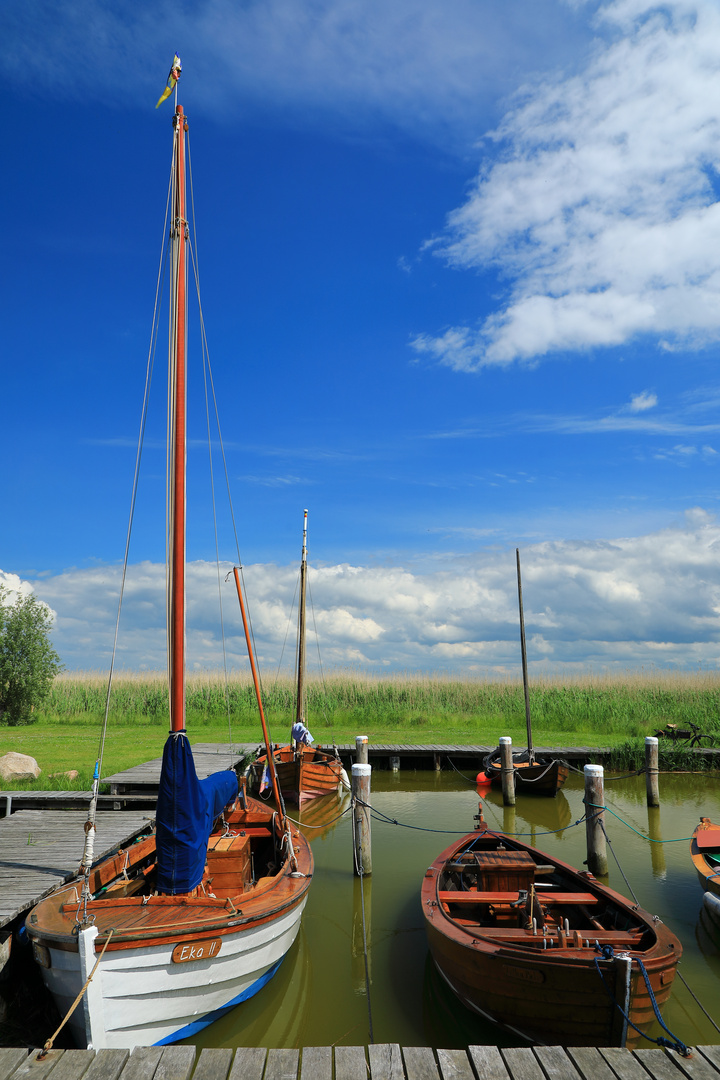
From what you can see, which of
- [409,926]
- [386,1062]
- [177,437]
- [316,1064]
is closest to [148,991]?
[316,1064]

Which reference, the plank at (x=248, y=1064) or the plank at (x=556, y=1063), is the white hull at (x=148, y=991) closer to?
the plank at (x=248, y=1064)

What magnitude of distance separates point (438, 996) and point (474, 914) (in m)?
0.91

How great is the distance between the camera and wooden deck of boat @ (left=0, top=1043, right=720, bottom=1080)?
4.30 metres

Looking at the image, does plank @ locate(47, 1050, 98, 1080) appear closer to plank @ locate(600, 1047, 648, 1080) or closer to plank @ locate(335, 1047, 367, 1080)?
plank @ locate(335, 1047, 367, 1080)

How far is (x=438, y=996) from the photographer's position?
6.75m

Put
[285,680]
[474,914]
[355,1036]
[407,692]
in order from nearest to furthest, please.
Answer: [355,1036], [474,914], [407,692], [285,680]

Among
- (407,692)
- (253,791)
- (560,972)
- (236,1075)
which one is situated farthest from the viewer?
Answer: (407,692)

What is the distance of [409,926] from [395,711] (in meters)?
17.8

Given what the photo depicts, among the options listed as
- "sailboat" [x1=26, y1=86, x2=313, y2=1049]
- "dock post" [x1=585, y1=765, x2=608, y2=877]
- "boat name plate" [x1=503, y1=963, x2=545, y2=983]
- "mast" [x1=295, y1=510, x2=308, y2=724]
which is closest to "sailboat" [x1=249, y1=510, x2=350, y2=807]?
"mast" [x1=295, y1=510, x2=308, y2=724]

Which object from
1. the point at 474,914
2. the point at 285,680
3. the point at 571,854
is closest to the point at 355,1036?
the point at 474,914

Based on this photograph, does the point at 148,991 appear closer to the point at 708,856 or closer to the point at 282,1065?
the point at 282,1065

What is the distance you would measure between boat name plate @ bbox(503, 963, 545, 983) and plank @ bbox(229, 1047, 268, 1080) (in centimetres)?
220

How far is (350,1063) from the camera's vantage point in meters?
4.41

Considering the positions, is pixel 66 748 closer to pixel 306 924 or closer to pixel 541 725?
pixel 306 924
